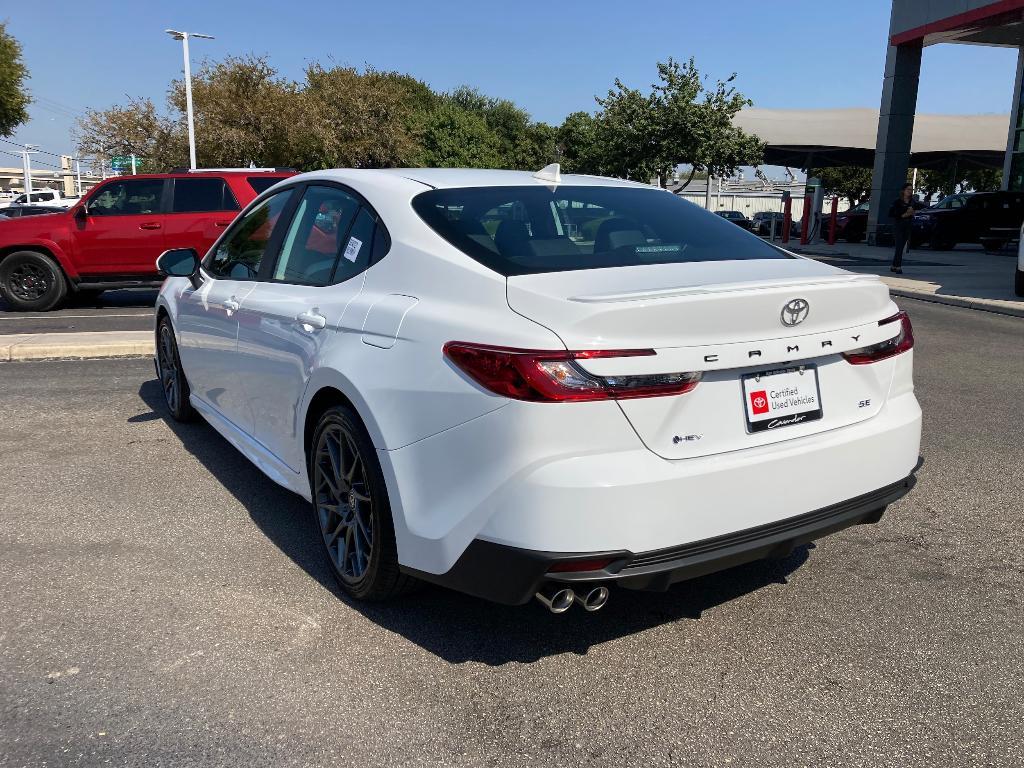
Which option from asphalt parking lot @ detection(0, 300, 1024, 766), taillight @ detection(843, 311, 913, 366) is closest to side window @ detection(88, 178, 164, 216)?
asphalt parking lot @ detection(0, 300, 1024, 766)

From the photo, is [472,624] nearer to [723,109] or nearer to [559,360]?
[559,360]

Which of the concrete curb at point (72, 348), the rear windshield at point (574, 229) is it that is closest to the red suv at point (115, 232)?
the concrete curb at point (72, 348)

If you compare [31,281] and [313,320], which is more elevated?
[313,320]

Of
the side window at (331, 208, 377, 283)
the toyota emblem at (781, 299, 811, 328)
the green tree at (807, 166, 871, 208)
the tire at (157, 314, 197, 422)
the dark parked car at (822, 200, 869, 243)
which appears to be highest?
the green tree at (807, 166, 871, 208)

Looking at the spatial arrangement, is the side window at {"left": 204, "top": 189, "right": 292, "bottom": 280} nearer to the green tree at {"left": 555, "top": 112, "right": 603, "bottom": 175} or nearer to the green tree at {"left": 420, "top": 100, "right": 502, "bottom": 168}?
the green tree at {"left": 420, "top": 100, "right": 502, "bottom": 168}

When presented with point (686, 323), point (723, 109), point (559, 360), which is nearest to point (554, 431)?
point (559, 360)

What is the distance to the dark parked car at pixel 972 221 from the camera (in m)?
24.7

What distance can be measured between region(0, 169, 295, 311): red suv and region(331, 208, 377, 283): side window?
9443 millimetres

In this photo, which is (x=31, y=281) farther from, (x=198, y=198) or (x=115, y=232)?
(x=198, y=198)

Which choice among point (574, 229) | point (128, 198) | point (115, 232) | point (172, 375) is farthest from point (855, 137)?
point (574, 229)

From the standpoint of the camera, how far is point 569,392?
2.44 metres

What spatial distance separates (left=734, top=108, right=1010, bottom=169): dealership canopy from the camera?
42469 mm

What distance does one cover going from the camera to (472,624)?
3.22 m

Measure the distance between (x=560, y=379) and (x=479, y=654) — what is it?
1.13m
